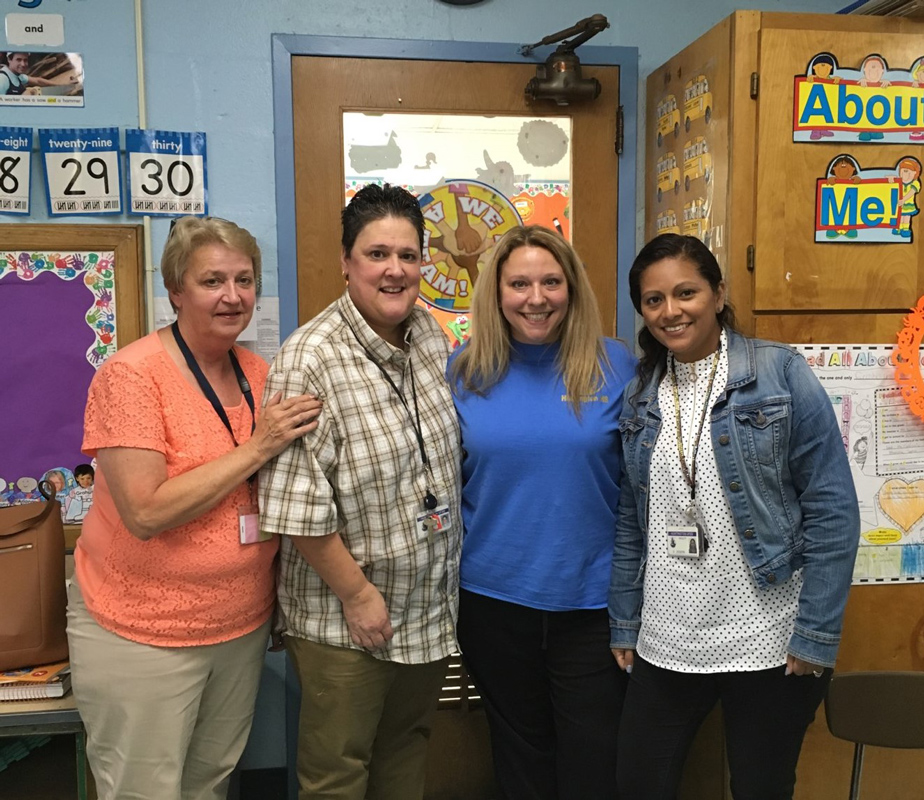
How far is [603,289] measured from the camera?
2.47 metres

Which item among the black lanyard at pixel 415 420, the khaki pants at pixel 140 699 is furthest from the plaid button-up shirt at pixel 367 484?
the khaki pants at pixel 140 699

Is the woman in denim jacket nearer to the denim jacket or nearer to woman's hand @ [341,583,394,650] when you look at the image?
the denim jacket

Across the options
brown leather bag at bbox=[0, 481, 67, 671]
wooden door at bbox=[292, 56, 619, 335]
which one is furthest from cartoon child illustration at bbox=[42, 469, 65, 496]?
wooden door at bbox=[292, 56, 619, 335]

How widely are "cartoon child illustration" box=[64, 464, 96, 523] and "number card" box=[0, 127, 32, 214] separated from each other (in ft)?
2.44

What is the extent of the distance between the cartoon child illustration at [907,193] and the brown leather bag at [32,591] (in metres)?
2.24

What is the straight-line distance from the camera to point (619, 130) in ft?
7.97

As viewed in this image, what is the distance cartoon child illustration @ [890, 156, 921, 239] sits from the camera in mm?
1978

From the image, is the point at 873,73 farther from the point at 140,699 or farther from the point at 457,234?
the point at 140,699

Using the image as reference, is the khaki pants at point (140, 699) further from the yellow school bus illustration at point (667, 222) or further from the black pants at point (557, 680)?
the yellow school bus illustration at point (667, 222)

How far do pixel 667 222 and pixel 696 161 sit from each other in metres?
0.24

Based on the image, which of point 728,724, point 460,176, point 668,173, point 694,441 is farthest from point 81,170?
point 728,724

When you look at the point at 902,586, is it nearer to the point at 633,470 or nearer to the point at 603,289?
the point at 633,470

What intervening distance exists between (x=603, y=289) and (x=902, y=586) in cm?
118

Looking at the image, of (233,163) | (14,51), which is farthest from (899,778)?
(14,51)
